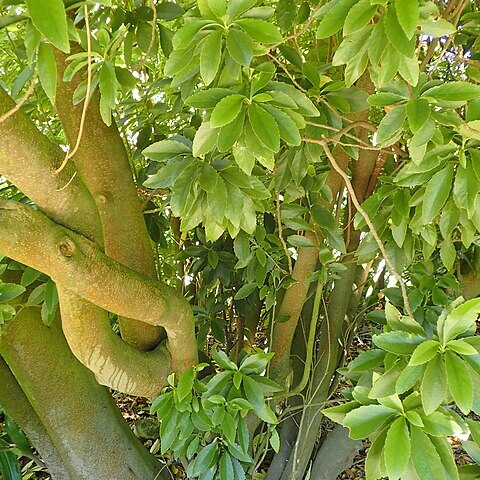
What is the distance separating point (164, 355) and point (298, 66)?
0.84 m

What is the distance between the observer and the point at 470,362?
0.71m

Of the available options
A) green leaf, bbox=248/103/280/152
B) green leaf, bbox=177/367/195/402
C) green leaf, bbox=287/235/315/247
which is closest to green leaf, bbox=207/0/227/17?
green leaf, bbox=248/103/280/152

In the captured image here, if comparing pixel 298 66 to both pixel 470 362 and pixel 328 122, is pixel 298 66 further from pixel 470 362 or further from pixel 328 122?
pixel 470 362

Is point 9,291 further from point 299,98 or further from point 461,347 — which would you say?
point 461,347

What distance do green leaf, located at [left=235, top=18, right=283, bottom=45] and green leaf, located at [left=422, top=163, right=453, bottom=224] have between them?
36 centimetres

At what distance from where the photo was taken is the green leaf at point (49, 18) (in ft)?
1.38

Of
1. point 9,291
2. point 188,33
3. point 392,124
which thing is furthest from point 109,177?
point 392,124

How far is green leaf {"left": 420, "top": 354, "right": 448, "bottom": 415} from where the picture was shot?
2.25 ft

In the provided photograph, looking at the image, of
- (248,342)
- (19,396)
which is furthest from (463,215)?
(19,396)

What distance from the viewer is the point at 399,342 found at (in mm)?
758

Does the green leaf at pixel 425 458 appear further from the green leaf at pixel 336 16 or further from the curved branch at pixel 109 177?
the curved branch at pixel 109 177

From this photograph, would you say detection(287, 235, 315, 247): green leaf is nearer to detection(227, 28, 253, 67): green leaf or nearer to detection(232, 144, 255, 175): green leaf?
detection(232, 144, 255, 175): green leaf

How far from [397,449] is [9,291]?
0.91 meters

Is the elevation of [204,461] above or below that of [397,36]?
below
